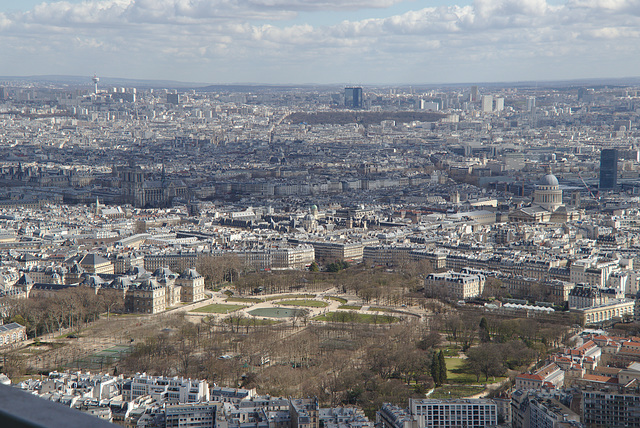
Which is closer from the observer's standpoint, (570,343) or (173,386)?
(173,386)

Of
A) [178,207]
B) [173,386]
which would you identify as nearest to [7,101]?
[178,207]

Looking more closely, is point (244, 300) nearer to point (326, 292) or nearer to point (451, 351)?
point (326, 292)

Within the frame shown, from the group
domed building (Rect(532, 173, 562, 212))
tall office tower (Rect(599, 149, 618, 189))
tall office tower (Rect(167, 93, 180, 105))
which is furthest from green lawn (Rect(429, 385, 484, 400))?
tall office tower (Rect(167, 93, 180, 105))

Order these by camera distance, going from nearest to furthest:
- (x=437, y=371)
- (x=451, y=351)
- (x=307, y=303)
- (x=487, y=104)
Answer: (x=437, y=371), (x=451, y=351), (x=307, y=303), (x=487, y=104)

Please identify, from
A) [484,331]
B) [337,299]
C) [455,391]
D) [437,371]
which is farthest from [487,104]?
[455,391]

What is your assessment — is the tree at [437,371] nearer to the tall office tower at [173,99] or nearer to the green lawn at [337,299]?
the green lawn at [337,299]

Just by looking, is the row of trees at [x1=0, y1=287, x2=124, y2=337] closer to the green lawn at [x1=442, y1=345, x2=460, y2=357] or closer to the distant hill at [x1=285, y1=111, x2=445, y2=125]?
the green lawn at [x1=442, y1=345, x2=460, y2=357]

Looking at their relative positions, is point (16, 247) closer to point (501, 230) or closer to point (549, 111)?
point (501, 230)

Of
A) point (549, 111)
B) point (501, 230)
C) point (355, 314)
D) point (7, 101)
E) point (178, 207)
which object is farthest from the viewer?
point (7, 101)
